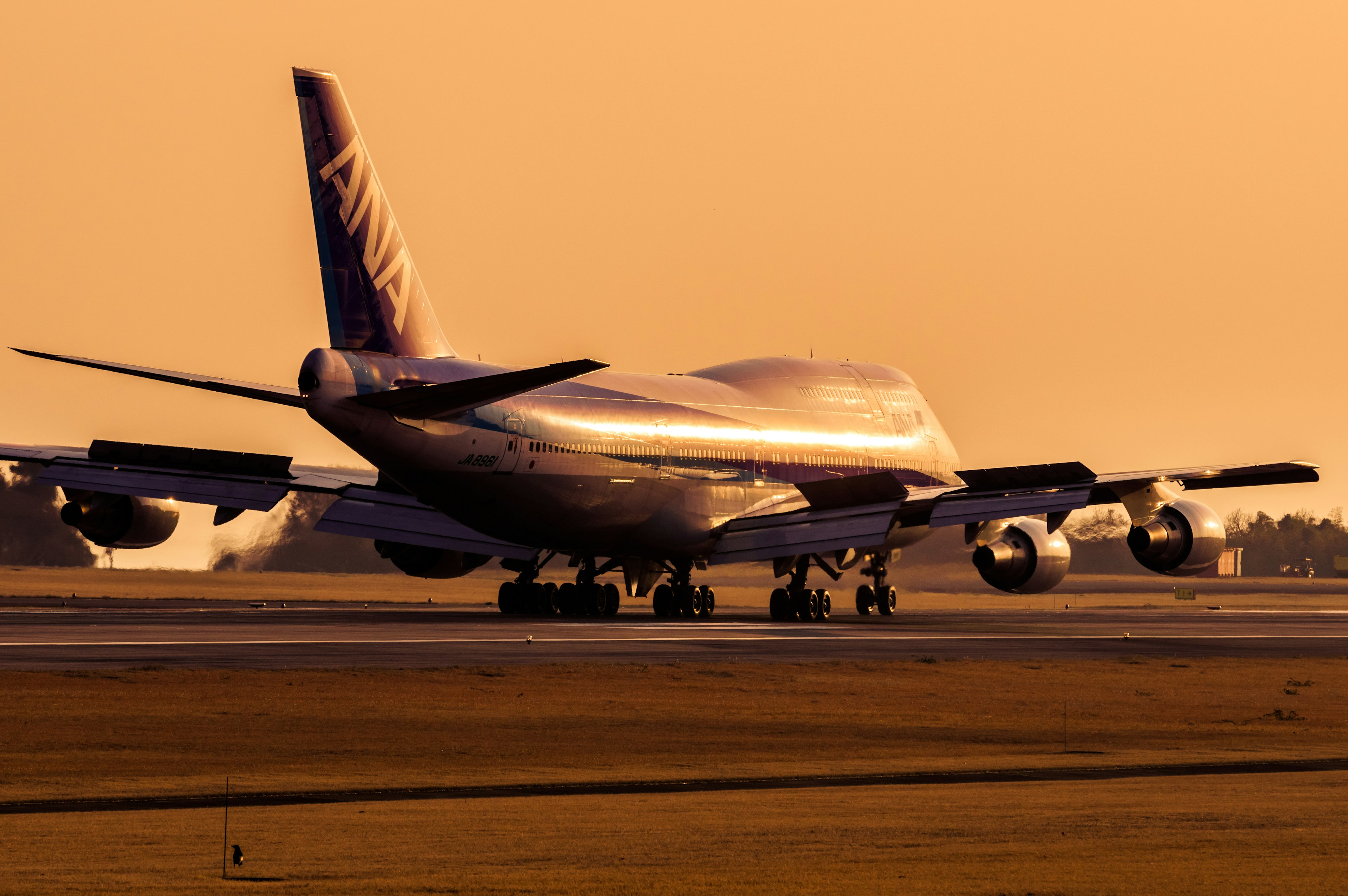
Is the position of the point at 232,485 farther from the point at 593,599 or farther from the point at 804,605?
Result: the point at 804,605

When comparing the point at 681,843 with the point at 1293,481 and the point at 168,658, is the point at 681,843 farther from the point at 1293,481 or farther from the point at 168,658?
the point at 1293,481

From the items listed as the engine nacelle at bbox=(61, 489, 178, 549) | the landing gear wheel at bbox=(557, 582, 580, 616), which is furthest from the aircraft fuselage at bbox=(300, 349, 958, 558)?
the engine nacelle at bbox=(61, 489, 178, 549)

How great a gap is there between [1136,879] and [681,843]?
129 inches

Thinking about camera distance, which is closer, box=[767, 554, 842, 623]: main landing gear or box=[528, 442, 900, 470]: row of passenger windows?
box=[528, 442, 900, 470]: row of passenger windows

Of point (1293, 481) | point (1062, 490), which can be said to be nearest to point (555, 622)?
Result: point (1062, 490)

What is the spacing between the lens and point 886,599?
5244 centimetres

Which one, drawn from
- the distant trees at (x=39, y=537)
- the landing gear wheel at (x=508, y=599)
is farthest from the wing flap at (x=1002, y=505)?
the distant trees at (x=39, y=537)

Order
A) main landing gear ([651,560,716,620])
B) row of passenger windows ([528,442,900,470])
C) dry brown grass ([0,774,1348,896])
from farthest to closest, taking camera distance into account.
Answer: main landing gear ([651,560,716,620]), row of passenger windows ([528,442,900,470]), dry brown grass ([0,774,1348,896])

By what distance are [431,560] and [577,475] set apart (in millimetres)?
9423

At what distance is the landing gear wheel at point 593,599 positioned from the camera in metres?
46.4

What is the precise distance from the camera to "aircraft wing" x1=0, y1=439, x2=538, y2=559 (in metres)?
42.6

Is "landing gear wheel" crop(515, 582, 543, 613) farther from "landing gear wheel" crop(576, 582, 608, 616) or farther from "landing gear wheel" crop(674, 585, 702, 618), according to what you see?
"landing gear wheel" crop(674, 585, 702, 618)

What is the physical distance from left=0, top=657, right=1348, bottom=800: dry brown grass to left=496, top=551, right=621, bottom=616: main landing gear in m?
17.1

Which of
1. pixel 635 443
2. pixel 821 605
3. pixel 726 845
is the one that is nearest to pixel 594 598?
pixel 635 443
